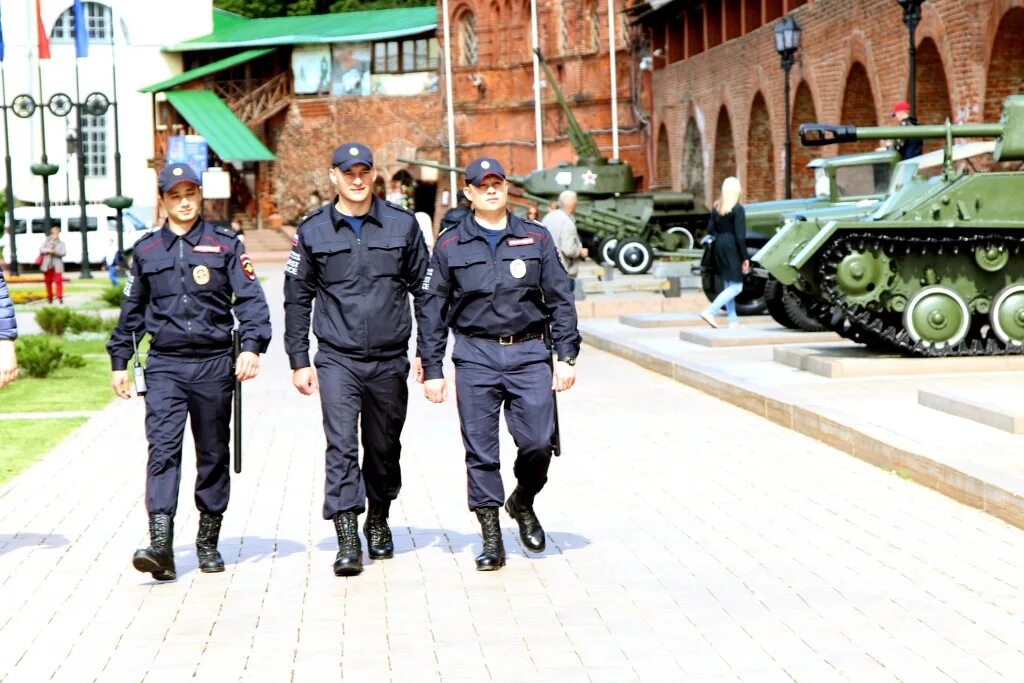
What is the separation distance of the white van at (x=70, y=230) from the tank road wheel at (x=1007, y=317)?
137 feet

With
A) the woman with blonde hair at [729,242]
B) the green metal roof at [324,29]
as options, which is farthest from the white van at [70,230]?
the woman with blonde hair at [729,242]

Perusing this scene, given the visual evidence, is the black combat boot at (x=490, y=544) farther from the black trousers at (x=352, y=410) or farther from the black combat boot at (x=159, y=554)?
the black combat boot at (x=159, y=554)

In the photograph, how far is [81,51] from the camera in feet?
158

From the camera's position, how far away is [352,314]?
8.16 metres

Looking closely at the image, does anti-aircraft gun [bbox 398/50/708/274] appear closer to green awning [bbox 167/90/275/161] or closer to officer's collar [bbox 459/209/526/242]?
green awning [bbox 167/90/275/161]

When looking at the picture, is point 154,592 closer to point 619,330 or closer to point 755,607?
point 755,607

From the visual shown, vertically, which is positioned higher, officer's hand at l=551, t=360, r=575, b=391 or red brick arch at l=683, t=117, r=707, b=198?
red brick arch at l=683, t=117, r=707, b=198

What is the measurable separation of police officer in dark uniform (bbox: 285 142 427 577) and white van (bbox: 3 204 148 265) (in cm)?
4828

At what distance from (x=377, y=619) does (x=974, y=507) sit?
138 inches

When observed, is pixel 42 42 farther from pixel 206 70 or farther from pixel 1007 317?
pixel 1007 317

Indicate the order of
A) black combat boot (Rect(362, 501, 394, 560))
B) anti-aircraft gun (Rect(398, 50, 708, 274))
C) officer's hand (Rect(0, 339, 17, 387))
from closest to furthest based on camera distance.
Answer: officer's hand (Rect(0, 339, 17, 387)) < black combat boot (Rect(362, 501, 394, 560)) < anti-aircraft gun (Rect(398, 50, 708, 274))

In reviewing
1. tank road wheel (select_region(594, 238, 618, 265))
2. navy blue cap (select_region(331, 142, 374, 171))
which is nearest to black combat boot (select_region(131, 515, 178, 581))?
navy blue cap (select_region(331, 142, 374, 171))

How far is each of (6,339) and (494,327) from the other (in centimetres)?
206

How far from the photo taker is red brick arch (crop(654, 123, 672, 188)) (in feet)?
187
